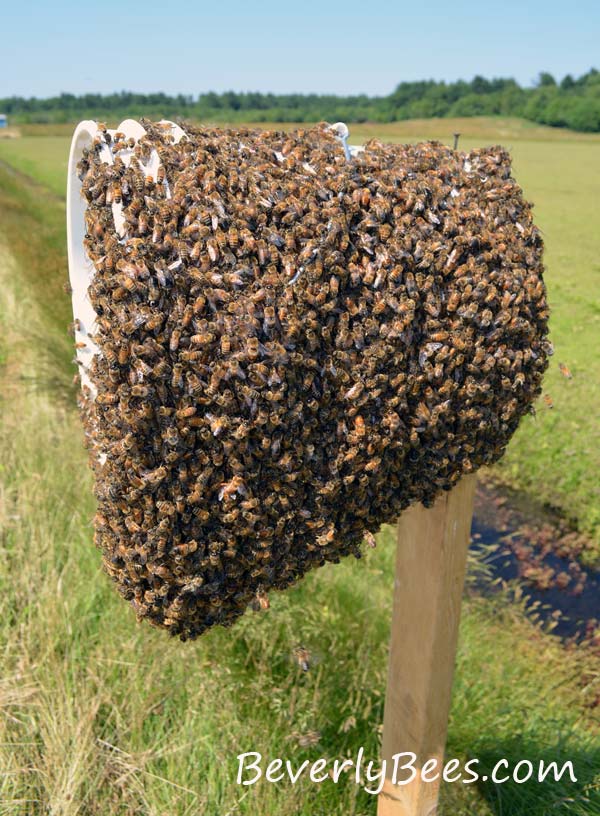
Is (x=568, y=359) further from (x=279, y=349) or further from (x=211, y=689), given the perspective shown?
(x=279, y=349)

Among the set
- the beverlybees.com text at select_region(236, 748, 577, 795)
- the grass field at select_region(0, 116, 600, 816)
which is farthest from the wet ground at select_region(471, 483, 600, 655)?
the beverlybees.com text at select_region(236, 748, 577, 795)

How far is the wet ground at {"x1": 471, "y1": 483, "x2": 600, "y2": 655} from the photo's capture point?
5.56 meters

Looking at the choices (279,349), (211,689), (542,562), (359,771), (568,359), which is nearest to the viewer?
(279,349)

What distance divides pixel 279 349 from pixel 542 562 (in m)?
5.47

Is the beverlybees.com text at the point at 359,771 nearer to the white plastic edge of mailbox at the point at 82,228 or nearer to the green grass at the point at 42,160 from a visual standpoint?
the white plastic edge of mailbox at the point at 82,228

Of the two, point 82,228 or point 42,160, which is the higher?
point 42,160

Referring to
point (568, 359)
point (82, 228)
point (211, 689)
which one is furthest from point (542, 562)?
point (82, 228)

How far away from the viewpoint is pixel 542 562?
6188 mm

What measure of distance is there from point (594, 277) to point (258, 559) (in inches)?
509

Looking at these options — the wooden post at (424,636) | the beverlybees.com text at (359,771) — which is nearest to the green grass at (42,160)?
the beverlybees.com text at (359,771)

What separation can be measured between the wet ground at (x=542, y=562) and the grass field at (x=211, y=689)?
0.45 metres

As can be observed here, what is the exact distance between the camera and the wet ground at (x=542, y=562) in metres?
5.56

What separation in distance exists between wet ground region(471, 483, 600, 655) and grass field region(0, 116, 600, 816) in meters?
0.45

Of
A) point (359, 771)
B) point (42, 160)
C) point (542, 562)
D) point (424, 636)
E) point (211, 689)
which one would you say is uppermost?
point (42, 160)
